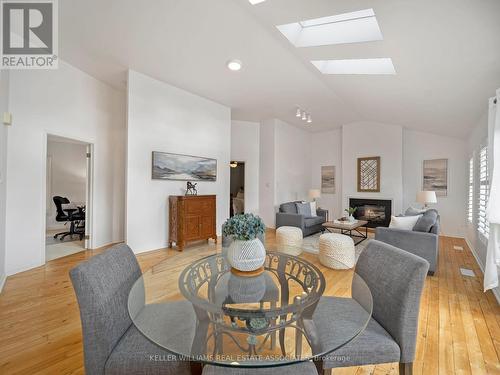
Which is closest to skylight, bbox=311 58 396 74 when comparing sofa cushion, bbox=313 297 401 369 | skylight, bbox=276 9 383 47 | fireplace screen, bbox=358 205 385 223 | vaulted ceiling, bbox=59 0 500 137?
vaulted ceiling, bbox=59 0 500 137

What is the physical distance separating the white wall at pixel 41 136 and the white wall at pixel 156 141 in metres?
0.83

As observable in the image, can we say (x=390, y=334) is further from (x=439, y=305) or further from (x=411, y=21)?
(x=411, y=21)

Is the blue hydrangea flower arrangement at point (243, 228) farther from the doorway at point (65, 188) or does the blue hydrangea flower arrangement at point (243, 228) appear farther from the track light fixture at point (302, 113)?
the doorway at point (65, 188)

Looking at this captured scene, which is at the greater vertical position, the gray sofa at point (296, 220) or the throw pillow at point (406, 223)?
the throw pillow at point (406, 223)

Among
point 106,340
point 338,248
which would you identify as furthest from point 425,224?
point 106,340

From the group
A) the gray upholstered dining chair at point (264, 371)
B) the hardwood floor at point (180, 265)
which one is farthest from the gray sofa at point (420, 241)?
A: the gray upholstered dining chair at point (264, 371)

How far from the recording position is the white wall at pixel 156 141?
368 centimetres

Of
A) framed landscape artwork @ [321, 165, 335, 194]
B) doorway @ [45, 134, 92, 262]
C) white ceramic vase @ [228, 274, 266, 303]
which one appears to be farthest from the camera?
framed landscape artwork @ [321, 165, 335, 194]

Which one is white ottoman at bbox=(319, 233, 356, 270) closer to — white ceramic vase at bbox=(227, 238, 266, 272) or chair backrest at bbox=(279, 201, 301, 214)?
white ceramic vase at bbox=(227, 238, 266, 272)

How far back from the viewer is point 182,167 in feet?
14.2

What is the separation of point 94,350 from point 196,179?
372 centimetres

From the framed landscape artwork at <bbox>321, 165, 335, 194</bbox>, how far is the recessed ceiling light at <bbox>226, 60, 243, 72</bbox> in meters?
4.64

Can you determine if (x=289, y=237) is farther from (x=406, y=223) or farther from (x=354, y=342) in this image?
(x=354, y=342)

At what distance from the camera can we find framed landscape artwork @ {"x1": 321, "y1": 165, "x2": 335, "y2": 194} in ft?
23.0
